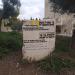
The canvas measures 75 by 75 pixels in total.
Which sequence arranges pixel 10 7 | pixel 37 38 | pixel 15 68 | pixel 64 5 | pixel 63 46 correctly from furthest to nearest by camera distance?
pixel 10 7 < pixel 64 5 < pixel 63 46 < pixel 37 38 < pixel 15 68

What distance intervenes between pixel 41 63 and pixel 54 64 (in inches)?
24.1

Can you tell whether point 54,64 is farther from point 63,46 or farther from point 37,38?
point 63,46

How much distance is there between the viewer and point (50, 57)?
12742mm

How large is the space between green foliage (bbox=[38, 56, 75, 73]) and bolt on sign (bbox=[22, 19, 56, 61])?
0.57m

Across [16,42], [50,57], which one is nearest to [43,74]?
[50,57]

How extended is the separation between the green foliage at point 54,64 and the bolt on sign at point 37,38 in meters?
0.57

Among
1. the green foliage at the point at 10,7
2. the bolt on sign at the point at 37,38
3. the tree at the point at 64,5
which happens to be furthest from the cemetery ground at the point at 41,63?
the green foliage at the point at 10,7

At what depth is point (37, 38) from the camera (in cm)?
1312

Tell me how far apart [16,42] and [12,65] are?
433 centimetres

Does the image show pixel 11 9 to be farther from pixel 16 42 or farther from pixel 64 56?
pixel 64 56

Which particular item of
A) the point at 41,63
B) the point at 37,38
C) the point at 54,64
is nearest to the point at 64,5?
the point at 37,38

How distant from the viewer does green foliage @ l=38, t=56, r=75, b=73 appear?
459 inches

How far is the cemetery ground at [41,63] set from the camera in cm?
1120

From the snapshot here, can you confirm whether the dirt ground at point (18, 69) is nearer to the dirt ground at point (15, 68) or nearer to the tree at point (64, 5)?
the dirt ground at point (15, 68)
